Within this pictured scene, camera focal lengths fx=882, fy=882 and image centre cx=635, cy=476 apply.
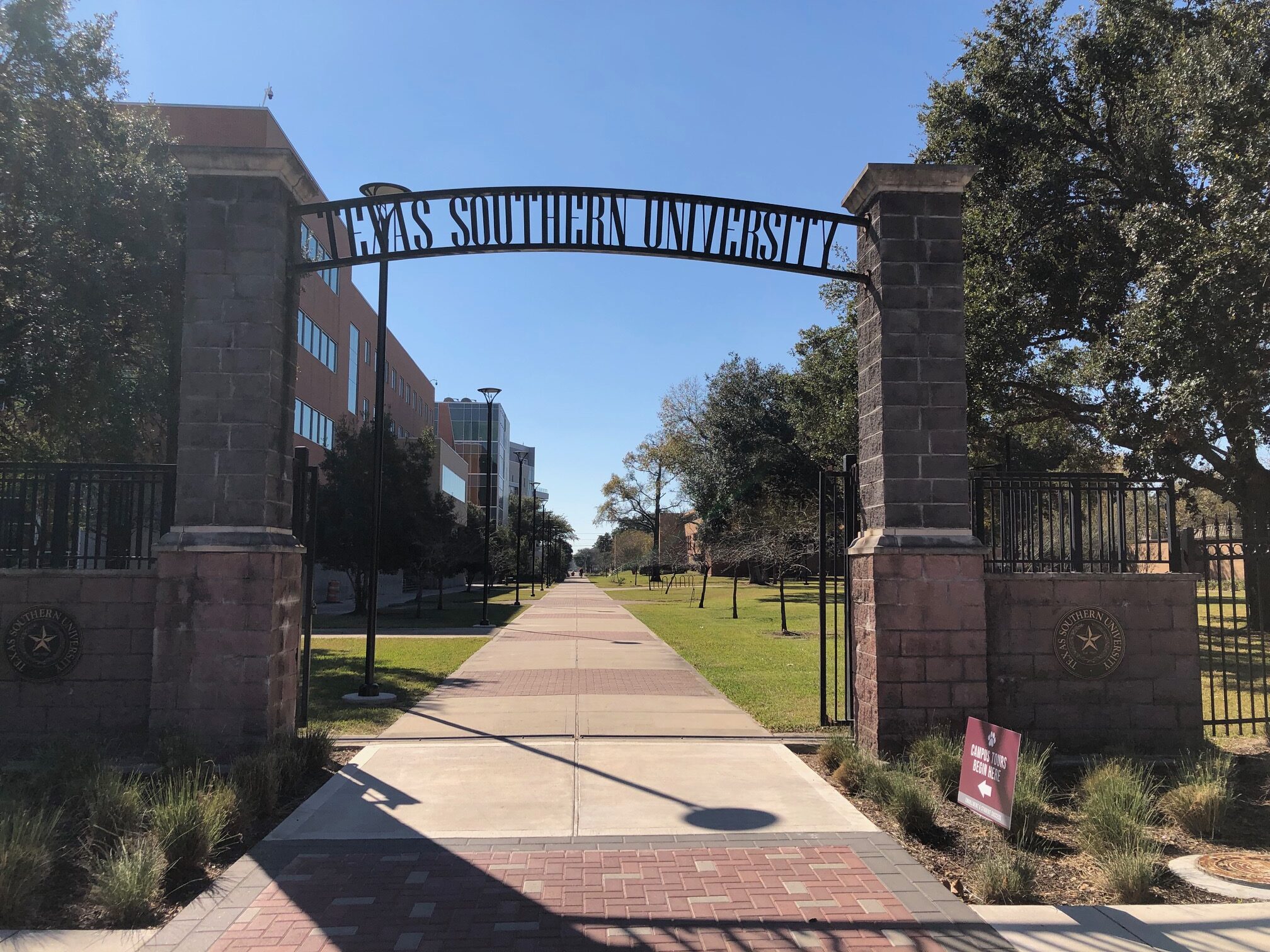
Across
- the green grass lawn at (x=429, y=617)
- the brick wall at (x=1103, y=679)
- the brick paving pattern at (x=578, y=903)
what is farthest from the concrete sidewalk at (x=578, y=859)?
the green grass lawn at (x=429, y=617)

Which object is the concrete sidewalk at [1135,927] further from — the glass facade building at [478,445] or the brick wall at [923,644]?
the glass facade building at [478,445]

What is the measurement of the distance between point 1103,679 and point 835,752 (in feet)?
8.57

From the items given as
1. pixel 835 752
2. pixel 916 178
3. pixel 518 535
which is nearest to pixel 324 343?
pixel 518 535

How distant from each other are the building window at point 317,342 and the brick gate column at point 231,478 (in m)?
27.4

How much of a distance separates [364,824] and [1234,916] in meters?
5.11

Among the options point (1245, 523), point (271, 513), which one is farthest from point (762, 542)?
point (271, 513)

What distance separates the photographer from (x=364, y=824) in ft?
19.5

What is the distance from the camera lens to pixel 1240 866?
5.29m

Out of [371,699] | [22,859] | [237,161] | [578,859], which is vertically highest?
[237,161]

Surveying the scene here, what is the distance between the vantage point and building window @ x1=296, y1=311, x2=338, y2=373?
117 feet

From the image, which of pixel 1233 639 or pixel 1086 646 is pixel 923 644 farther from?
pixel 1233 639

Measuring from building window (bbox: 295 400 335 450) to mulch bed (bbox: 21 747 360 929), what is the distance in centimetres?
2988

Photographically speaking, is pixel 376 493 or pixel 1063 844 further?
pixel 376 493

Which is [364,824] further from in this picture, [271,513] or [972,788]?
[972,788]
